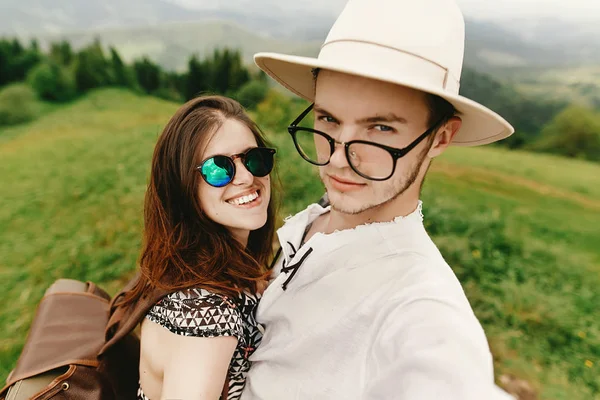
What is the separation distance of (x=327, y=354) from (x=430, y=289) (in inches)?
17.1

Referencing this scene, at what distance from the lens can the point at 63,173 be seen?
8188mm

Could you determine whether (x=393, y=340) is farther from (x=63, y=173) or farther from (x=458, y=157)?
(x=458, y=157)

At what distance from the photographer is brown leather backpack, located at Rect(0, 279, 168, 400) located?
1.67m

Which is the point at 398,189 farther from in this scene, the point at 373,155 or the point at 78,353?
the point at 78,353

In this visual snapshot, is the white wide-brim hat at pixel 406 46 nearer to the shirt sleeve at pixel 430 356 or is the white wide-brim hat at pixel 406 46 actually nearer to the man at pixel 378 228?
the man at pixel 378 228

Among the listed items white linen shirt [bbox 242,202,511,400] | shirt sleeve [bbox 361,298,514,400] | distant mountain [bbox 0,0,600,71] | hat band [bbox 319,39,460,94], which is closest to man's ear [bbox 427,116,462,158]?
hat band [bbox 319,39,460,94]

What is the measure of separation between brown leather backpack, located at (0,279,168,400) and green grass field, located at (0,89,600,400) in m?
1.94

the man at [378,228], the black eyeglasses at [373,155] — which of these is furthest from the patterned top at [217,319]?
the black eyeglasses at [373,155]

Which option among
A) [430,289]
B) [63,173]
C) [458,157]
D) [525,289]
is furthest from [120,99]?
[430,289]

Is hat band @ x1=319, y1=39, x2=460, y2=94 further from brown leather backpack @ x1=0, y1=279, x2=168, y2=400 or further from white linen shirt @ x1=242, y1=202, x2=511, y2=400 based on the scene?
brown leather backpack @ x1=0, y1=279, x2=168, y2=400

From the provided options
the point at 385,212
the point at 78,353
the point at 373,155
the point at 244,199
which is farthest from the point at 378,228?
the point at 78,353

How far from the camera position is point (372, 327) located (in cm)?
133

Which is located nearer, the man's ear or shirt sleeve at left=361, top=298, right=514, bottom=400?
shirt sleeve at left=361, top=298, right=514, bottom=400

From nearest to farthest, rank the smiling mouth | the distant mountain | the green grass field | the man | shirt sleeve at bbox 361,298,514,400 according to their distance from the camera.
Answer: shirt sleeve at bbox 361,298,514,400 → the man → the smiling mouth → the green grass field → the distant mountain
